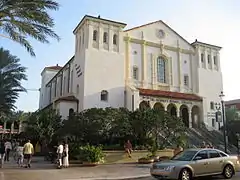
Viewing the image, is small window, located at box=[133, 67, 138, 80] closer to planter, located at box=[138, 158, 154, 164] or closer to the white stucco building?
the white stucco building

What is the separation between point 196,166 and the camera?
11.4m

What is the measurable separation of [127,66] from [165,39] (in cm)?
766

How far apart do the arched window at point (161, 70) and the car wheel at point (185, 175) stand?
27.4 m

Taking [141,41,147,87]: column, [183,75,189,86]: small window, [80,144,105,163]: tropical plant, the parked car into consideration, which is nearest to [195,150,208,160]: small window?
the parked car

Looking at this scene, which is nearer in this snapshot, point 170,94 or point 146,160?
point 146,160

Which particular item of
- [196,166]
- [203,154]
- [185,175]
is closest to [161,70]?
[203,154]

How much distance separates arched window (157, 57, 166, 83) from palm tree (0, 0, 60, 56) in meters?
23.6

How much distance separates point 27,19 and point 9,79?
17.4 metres

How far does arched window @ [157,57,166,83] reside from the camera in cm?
3834

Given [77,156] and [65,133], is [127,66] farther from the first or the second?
[77,156]

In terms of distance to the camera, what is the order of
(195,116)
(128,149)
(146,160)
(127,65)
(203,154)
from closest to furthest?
(203,154) < (146,160) < (128,149) < (127,65) < (195,116)

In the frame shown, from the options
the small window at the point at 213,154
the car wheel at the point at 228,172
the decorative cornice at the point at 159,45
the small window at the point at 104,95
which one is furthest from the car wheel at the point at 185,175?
the decorative cornice at the point at 159,45

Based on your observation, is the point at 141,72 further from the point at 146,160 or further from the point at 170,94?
the point at 146,160

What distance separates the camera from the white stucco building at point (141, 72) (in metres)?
33.0
